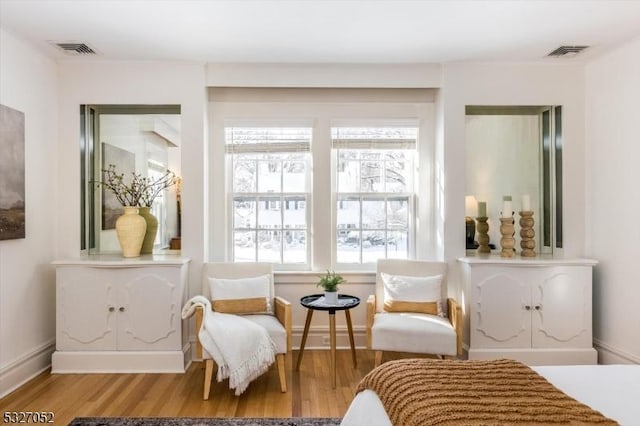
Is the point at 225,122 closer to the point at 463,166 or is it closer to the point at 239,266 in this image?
the point at 239,266

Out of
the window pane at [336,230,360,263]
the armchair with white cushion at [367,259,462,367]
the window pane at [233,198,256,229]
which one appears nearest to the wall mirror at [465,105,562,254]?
the armchair with white cushion at [367,259,462,367]

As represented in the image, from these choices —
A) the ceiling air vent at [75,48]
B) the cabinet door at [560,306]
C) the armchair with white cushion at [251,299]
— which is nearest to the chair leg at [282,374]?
the armchair with white cushion at [251,299]

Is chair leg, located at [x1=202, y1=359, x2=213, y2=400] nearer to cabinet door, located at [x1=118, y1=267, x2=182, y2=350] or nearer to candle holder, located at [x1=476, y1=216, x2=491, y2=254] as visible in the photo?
cabinet door, located at [x1=118, y1=267, x2=182, y2=350]

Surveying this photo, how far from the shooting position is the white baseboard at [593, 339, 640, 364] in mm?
3375

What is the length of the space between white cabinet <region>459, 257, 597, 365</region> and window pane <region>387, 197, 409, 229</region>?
0.84 meters

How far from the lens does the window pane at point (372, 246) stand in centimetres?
423

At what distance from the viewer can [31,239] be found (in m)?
3.46

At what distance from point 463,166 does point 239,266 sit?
86.2 inches

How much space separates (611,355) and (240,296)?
10.2ft

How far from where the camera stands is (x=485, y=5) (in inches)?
109

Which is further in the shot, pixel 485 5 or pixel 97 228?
pixel 97 228

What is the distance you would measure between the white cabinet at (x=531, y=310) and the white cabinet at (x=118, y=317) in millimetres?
2496

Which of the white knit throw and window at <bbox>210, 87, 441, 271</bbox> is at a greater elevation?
window at <bbox>210, 87, 441, 271</bbox>

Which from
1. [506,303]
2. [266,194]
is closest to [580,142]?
[506,303]
